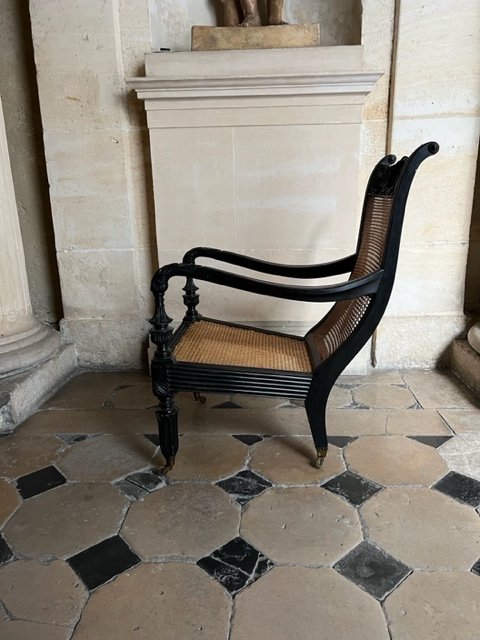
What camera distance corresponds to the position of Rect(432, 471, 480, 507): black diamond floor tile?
4.91 feet

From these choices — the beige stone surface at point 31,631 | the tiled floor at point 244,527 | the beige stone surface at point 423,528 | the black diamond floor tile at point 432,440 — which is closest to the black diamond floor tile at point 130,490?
the tiled floor at point 244,527

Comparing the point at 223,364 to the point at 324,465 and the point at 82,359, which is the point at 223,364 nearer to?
the point at 324,465

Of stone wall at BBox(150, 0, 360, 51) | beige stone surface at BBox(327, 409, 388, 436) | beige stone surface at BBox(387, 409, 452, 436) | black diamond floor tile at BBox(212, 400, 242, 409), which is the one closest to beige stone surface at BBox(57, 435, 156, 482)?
black diamond floor tile at BBox(212, 400, 242, 409)

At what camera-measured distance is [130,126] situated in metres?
2.46

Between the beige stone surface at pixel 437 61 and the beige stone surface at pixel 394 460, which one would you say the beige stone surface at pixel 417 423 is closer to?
the beige stone surface at pixel 394 460

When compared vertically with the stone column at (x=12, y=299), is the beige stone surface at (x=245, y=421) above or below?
below

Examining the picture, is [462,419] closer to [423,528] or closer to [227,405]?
[423,528]

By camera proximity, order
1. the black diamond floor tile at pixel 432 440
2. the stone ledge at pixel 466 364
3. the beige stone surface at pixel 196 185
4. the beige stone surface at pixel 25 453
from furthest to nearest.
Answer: the beige stone surface at pixel 196 185 → the stone ledge at pixel 466 364 → the black diamond floor tile at pixel 432 440 → the beige stone surface at pixel 25 453

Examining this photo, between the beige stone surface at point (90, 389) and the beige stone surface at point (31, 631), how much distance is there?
1172 millimetres

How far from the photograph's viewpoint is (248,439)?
6.19 ft

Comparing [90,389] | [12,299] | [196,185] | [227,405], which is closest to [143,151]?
[196,185]

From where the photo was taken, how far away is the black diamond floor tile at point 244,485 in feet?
5.03

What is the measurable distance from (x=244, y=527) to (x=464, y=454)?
0.89 m

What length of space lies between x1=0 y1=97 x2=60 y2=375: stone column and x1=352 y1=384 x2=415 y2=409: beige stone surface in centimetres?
157
